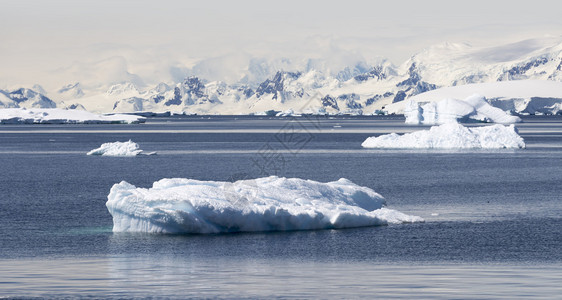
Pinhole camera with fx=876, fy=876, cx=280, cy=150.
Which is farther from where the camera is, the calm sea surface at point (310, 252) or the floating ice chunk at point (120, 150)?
the floating ice chunk at point (120, 150)

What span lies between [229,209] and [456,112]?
5817 inches

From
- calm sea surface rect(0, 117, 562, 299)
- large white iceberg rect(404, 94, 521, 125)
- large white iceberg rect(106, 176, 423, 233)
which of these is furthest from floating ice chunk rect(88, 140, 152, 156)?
large white iceberg rect(404, 94, 521, 125)

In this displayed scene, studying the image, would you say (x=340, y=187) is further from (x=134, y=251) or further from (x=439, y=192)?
(x=439, y=192)

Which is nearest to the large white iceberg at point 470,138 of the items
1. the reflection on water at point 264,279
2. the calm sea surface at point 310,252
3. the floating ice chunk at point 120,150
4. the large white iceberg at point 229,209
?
the floating ice chunk at point 120,150

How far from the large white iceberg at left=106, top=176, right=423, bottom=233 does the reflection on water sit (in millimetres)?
3961

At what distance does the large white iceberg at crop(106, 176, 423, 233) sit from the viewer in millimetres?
28219

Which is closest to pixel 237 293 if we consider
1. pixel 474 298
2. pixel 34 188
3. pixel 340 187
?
pixel 474 298

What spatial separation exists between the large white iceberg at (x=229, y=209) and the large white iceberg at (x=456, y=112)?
5543 inches

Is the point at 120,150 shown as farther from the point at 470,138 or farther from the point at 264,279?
the point at 264,279

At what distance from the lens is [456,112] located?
171625 mm

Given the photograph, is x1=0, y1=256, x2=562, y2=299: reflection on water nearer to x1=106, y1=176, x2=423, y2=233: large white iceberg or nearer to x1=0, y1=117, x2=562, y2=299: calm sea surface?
x1=0, y1=117, x2=562, y2=299: calm sea surface

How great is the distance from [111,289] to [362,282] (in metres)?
5.72

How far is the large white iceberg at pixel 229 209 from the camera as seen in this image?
28.2 metres

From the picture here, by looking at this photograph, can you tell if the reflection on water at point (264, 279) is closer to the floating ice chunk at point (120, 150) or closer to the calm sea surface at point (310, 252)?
the calm sea surface at point (310, 252)
